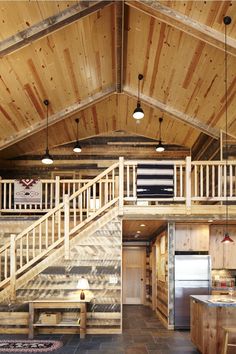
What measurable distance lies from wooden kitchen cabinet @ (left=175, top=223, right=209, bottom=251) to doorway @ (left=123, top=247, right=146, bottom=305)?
5421 millimetres

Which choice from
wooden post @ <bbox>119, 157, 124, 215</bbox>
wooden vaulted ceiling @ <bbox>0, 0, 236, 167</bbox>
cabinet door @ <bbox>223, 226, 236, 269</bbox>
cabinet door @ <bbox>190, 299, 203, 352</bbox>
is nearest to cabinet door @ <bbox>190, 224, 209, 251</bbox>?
cabinet door @ <bbox>223, 226, 236, 269</bbox>

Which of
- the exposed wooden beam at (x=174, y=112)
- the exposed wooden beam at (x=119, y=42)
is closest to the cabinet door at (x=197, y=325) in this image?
the exposed wooden beam at (x=174, y=112)

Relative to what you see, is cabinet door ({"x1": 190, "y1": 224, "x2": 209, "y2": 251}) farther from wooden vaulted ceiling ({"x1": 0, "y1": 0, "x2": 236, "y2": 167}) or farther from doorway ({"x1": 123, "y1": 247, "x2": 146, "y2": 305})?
doorway ({"x1": 123, "y1": 247, "x2": 146, "y2": 305})

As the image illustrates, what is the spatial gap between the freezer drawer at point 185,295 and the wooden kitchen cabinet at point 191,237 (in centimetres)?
80

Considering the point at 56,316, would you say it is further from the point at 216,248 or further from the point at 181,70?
the point at 181,70

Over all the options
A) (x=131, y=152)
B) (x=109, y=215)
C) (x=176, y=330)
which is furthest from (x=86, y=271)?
(x=131, y=152)

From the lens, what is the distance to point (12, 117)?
9836 millimetres

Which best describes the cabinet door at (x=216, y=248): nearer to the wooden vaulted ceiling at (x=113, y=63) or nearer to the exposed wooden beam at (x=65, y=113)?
the wooden vaulted ceiling at (x=113, y=63)

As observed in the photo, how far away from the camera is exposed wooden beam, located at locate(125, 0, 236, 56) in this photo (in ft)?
21.4

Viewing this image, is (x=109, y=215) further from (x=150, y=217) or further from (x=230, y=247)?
(x=230, y=247)

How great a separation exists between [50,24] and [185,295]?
6285 mm

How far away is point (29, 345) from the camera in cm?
725

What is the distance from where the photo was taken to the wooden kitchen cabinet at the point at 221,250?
10047mm

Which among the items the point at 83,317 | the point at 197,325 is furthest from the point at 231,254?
the point at 83,317
